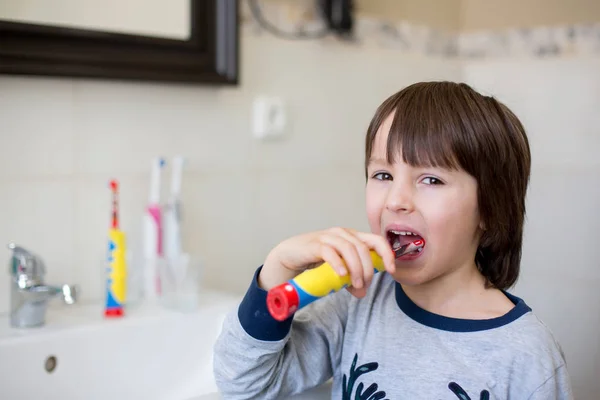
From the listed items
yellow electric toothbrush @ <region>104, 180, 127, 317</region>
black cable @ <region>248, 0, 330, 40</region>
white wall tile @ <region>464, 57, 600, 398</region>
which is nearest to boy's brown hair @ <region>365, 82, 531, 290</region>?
yellow electric toothbrush @ <region>104, 180, 127, 317</region>

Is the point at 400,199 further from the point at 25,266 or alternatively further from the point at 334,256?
the point at 25,266

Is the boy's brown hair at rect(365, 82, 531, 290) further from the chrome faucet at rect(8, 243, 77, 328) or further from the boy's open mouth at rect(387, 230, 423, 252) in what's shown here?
the chrome faucet at rect(8, 243, 77, 328)

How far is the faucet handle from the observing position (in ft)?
3.46

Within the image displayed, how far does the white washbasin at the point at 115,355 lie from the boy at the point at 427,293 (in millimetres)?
88

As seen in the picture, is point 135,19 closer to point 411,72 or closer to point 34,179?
point 34,179

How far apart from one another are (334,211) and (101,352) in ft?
2.26

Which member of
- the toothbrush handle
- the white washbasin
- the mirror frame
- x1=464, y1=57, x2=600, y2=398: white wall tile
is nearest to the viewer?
the toothbrush handle

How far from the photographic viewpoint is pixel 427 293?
92 centimetres

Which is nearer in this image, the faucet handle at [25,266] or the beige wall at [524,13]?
the faucet handle at [25,266]

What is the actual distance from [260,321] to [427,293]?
0.23m

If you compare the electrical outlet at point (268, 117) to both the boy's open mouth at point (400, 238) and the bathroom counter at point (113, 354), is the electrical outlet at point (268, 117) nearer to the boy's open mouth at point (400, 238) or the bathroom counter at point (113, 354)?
the bathroom counter at point (113, 354)

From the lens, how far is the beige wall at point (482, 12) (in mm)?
1631

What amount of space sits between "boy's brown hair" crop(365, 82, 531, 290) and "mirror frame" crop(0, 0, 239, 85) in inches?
19.4

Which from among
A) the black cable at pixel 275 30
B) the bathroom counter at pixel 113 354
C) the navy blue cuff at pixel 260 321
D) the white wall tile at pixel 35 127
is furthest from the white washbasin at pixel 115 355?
the black cable at pixel 275 30
